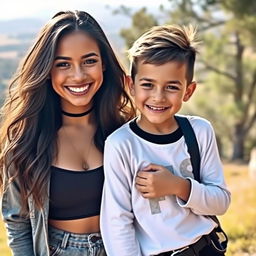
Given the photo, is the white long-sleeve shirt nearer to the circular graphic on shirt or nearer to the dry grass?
the circular graphic on shirt

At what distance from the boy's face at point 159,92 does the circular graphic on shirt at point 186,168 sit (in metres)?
0.14

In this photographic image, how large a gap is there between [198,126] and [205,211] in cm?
34

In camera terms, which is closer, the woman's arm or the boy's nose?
the boy's nose

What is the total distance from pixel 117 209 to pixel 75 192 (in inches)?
9.6

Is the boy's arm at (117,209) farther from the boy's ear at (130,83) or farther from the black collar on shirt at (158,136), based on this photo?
the boy's ear at (130,83)

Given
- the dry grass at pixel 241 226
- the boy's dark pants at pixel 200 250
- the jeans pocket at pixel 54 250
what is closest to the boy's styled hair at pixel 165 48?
the boy's dark pants at pixel 200 250

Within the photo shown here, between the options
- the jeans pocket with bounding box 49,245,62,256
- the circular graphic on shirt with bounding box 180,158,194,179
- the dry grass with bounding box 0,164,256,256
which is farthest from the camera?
the dry grass with bounding box 0,164,256,256

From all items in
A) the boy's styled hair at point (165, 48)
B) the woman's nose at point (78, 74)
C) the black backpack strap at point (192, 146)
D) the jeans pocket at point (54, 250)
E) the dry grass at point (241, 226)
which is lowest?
the dry grass at point (241, 226)

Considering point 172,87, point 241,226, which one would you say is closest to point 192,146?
point 172,87

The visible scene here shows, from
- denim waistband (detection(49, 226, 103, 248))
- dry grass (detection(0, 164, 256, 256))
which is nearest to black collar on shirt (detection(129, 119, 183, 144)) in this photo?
denim waistband (detection(49, 226, 103, 248))

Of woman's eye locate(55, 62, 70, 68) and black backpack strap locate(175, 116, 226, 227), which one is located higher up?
woman's eye locate(55, 62, 70, 68)

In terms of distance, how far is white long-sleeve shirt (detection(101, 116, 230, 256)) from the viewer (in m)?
2.14

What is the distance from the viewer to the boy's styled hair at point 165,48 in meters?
2.17

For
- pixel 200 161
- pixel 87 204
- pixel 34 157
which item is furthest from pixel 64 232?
pixel 200 161
